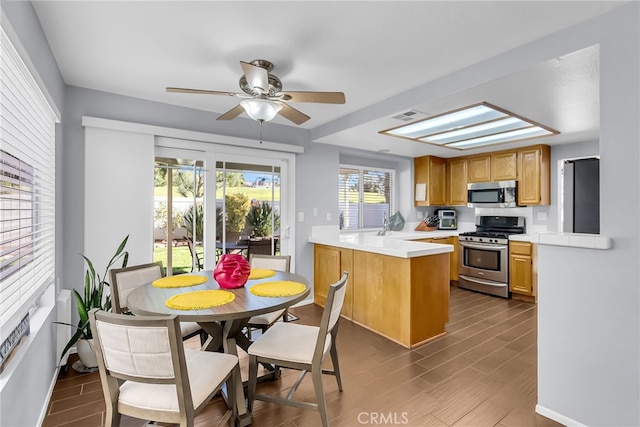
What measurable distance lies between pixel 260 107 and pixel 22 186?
139 centimetres

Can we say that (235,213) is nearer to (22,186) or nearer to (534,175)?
(22,186)

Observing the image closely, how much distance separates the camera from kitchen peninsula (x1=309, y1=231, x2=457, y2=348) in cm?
286

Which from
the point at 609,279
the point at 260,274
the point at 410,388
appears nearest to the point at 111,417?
the point at 260,274

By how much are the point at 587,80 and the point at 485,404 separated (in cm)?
233

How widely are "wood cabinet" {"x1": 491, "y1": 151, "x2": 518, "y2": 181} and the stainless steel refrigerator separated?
8.33 feet

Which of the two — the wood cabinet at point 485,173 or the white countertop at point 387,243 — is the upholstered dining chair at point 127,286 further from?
the wood cabinet at point 485,173

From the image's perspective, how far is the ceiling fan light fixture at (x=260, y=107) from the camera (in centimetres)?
211

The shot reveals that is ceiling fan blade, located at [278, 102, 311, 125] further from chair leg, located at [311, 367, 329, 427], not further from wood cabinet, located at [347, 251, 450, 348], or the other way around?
chair leg, located at [311, 367, 329, 427]

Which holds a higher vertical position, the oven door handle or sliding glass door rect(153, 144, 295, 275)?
sliding glass door rect(153, 144, 295, 275)

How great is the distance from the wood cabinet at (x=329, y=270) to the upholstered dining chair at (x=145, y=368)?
234 centimetres

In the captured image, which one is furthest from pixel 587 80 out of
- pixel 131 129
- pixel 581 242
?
pixel 131 129

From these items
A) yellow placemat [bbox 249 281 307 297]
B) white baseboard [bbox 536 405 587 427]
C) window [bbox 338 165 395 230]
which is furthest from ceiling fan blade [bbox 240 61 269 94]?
window [bbox 338 165 395 230]

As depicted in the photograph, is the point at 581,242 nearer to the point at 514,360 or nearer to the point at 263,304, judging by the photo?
the point at 514,360

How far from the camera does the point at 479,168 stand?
498 centimetres
